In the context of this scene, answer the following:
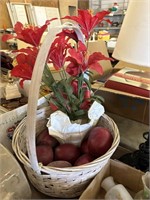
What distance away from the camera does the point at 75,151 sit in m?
0.49

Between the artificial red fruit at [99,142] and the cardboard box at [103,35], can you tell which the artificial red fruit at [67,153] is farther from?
the cardboard box at [103,35]

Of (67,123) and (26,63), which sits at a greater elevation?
(26,63)

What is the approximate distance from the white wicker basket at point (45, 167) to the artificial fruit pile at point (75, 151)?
0.10 feet

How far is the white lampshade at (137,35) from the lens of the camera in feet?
1.17

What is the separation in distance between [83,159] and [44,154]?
0.33 ft

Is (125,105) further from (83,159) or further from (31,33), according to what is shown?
(31,33)

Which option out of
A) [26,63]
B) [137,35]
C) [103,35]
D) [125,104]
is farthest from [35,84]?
[103,35]

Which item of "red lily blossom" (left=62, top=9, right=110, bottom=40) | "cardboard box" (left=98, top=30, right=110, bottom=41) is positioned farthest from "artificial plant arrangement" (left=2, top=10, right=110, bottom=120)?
"cardboard box" (left=98, top=30, right=110, bottom=41)

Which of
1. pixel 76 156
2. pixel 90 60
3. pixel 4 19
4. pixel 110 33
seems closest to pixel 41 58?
pixel 90 60

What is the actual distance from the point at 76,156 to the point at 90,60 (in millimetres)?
257

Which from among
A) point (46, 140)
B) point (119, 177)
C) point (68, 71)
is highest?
point (68, 71)

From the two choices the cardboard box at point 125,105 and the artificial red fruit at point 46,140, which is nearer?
the artificial red fruit at point 46,140

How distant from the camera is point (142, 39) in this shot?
36 centimetres

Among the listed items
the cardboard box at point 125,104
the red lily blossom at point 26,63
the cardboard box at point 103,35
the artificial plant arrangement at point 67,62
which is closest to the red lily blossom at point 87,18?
the artificial plant arrangement at point 67,62
